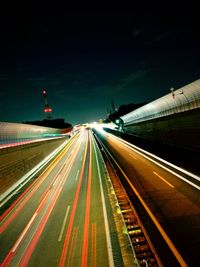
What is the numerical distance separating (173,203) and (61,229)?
7.53m

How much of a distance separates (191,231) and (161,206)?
3.18 metres

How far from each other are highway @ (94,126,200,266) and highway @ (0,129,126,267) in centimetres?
260

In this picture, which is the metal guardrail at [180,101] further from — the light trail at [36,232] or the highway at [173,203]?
the light trail at [36,232]

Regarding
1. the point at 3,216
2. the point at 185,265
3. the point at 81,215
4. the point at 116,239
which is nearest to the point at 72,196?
the point at 81,215

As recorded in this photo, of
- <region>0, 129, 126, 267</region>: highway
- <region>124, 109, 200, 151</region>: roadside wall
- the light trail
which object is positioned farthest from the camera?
<region>124, 109, 200, 151</region>: roadside wall

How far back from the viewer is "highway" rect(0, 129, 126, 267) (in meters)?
9.77

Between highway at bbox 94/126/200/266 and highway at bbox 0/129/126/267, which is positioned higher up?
highway at bbox 94/126/200/266

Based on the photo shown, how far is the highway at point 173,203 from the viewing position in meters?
8.96

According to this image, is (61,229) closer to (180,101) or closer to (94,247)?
(94,247)

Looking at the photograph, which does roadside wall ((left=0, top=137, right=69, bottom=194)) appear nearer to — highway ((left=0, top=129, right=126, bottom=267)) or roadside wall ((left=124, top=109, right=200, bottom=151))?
highway ((left=0, top=129, right=126, bottom=267))

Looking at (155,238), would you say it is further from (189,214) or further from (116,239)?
(189,214)

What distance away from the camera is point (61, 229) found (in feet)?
40.8

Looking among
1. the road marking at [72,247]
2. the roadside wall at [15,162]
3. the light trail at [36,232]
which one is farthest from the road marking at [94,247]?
the roadside wall at [15,162]

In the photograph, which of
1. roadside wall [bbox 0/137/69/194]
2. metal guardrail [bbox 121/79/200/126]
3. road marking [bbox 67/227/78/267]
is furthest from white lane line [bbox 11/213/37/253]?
metal guardrail [bbox 121/79/200/126]
